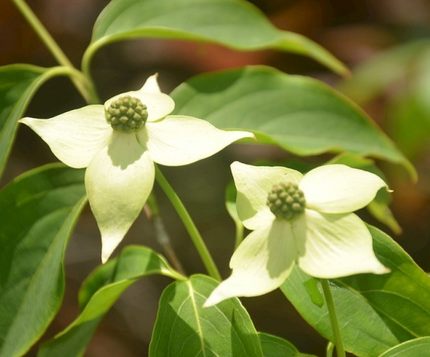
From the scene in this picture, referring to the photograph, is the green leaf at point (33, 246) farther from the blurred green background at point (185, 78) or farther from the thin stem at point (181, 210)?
the blurred green background at point (185, 78)

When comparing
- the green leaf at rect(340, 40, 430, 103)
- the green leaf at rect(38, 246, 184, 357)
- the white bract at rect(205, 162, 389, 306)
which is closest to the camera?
the white bract at rect(205, 162, 389, 306)

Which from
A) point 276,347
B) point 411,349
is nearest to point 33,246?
point 276,347

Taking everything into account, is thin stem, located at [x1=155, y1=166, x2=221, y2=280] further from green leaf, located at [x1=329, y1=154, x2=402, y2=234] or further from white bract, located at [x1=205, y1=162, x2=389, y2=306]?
green leaf, located at [x1=329, y1=154, x2=402, y2=234]

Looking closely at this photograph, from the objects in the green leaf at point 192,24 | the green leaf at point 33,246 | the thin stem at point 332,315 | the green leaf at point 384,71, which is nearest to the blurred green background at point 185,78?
the green leaf at point 384,71

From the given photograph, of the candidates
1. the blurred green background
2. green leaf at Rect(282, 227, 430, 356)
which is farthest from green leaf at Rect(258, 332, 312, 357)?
the blurred green background

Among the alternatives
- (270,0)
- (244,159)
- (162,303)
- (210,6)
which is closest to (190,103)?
(210,6)

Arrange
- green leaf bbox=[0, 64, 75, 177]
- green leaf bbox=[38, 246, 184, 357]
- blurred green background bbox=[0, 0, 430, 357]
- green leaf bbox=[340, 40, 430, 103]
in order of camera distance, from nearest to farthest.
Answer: green leaf bbox=[38, 246, 184, 357], green leaf bbox=[0, 64, 75, 177], green leaf bbox=[340, 40, 430, 103], blurred green background bbox=[0, 0, 430, 357]

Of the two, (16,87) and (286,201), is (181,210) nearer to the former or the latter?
(286,201)
